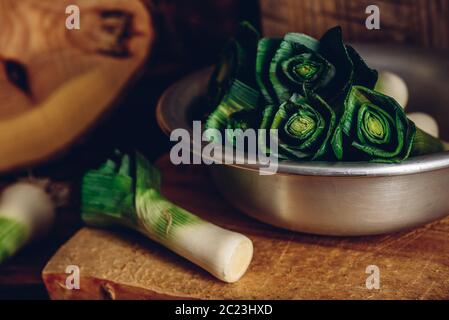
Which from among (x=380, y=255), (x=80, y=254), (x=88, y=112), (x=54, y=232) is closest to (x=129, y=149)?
(x=88, y=112)

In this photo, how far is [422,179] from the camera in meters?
1.01

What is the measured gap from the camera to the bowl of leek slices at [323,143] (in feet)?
3.30

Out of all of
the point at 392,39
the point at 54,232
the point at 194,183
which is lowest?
the point at 54,232

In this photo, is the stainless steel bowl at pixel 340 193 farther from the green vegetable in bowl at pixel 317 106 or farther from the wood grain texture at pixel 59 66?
the wood grain texture at pixel 59 66

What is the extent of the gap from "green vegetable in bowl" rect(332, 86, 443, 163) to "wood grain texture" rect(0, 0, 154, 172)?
681 mm

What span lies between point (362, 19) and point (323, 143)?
61cm

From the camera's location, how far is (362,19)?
1.54 meters

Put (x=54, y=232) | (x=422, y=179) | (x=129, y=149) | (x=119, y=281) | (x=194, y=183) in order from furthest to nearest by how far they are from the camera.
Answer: (x=129, y=149) < (x=54, y=232) < (x=194, y=183) < (x=119, y=281) < (x=422, y=179)

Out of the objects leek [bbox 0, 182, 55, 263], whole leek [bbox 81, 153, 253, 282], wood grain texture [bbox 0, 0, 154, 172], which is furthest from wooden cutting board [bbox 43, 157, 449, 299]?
wood grain texture [bbox 0, 0, 154, 172]

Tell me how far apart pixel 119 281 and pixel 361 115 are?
18.7 inches

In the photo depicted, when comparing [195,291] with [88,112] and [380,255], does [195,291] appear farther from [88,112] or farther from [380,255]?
[88,112]

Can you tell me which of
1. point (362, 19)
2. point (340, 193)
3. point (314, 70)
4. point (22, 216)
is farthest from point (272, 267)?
point (362, 19)

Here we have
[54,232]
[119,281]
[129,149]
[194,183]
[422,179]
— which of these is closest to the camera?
[422,179]

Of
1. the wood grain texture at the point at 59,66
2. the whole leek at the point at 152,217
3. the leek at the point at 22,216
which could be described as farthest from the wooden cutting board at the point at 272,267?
the wood grain texture at the point at 59,66
